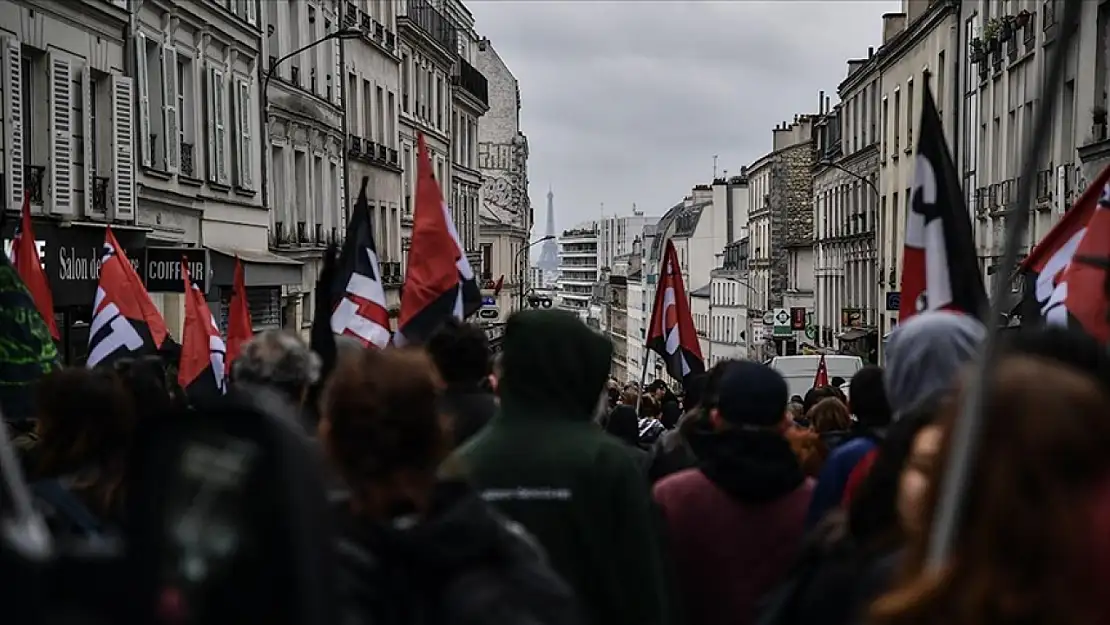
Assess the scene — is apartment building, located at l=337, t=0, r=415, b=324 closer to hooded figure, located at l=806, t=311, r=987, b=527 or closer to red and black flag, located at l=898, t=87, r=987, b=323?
red and black flag, located at l=898, t=87, r=987, b=323

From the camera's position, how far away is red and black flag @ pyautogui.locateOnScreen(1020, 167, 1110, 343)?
7.73 m

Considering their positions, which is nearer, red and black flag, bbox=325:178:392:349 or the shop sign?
red and black flag, bbox=325:178:392:349

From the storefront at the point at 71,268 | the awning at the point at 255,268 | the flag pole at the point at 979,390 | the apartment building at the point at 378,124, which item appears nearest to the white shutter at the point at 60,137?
the storefront at the point at 71,268

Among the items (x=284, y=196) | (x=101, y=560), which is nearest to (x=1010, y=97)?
(x=284, y=196)

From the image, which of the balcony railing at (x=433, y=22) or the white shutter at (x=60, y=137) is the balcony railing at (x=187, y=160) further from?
the balcony railing at (x=433, y=22)

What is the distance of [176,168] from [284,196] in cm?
955

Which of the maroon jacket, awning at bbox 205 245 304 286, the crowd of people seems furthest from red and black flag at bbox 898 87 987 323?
awning at bbox 205 245 304 286

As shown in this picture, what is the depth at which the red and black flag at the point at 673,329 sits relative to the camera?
56.3 ft

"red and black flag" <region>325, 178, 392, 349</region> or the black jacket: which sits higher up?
"red and black flag" <region>325, 178, 392, 349</region>

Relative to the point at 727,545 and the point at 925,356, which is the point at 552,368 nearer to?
the point at 727,545

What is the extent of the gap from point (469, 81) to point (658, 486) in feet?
211

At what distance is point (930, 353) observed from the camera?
15.6 feet

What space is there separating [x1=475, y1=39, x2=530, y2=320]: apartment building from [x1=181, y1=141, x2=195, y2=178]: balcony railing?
49489 mm

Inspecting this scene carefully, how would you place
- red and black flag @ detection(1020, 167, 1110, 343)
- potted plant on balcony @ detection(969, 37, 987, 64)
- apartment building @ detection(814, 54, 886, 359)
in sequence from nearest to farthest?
red and black flag @ detection(1020, 167, 1110, 343) → potted plant on balcony @ detection(969, 37, 987, 64) → apartment building @ detection(814, 54, 886, 359)
